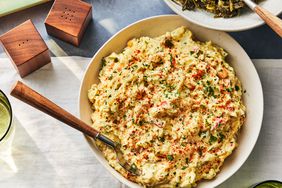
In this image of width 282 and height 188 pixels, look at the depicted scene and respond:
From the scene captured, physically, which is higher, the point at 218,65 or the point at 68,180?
the point at 218,65

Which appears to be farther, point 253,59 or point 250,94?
point 253,59

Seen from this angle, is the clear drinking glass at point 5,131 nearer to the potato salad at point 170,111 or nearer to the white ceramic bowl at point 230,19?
the potato salad at point 170,111

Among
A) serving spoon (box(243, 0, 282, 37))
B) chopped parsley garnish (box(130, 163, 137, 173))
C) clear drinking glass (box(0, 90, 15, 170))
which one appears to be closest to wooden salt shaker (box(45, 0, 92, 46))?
clear drinking glass (box(0, 90, 15, 170))

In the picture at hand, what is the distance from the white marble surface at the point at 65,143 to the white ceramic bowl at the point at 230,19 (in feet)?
1.18

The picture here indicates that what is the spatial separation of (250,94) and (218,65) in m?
0.21

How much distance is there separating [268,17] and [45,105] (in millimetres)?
A: 1011

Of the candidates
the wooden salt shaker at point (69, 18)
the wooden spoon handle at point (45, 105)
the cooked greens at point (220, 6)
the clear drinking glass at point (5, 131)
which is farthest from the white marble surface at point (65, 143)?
the cooked greens at point (220, 6)

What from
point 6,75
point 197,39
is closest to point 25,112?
point 6,75

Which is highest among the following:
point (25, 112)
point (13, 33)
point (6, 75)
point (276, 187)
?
point (13, 33)

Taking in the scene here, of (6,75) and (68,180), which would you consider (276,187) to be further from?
(6,75)

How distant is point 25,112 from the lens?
244 cm

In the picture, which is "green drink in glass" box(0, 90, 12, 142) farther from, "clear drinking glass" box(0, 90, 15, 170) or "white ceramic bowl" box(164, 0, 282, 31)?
"white ceramic bowl" box(164, 0, 282, 31)

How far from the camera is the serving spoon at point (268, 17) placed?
2031mm

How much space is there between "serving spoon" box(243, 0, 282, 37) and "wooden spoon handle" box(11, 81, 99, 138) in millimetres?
875
